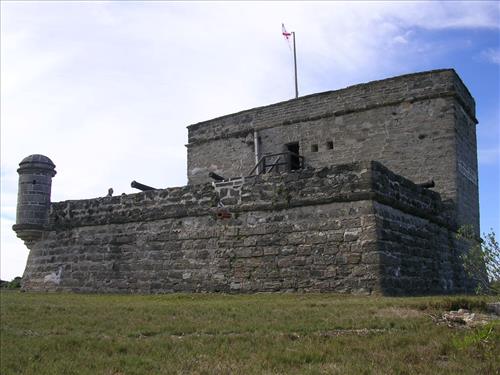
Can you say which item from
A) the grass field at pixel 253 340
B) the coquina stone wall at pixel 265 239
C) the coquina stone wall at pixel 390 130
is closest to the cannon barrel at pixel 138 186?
the coquina stone wall at pixel 265 239

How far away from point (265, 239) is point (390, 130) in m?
6.68

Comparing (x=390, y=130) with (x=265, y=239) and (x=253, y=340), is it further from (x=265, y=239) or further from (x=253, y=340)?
(x=253, y=340)

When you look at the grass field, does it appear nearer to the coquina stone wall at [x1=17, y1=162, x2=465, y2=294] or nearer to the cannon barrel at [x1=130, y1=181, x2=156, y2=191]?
the coquina stone wall at [x1=17, y1=162, x2=465, y2=294]

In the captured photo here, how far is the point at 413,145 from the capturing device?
16.7 metres

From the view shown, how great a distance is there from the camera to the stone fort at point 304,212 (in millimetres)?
11750

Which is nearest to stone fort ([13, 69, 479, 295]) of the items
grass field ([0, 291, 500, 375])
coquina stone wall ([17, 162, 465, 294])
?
coquina stone wall ([17, 162, 465, 294])

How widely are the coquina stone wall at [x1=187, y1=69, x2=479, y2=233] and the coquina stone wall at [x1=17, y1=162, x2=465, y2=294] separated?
179 cm

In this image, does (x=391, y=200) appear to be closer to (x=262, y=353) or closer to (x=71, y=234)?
(x=262, y=353)

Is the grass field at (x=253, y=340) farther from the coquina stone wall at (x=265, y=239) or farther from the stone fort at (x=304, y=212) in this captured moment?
the stone fort at (x=304, y=212)

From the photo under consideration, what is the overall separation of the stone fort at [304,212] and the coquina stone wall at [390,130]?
0.12 ft

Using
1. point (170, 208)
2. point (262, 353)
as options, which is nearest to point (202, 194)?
point (170, 208)

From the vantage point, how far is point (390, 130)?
1719 centimetres

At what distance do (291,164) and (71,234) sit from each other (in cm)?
708

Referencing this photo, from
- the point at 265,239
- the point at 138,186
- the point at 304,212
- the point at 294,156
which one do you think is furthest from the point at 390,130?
the point at 138,186
